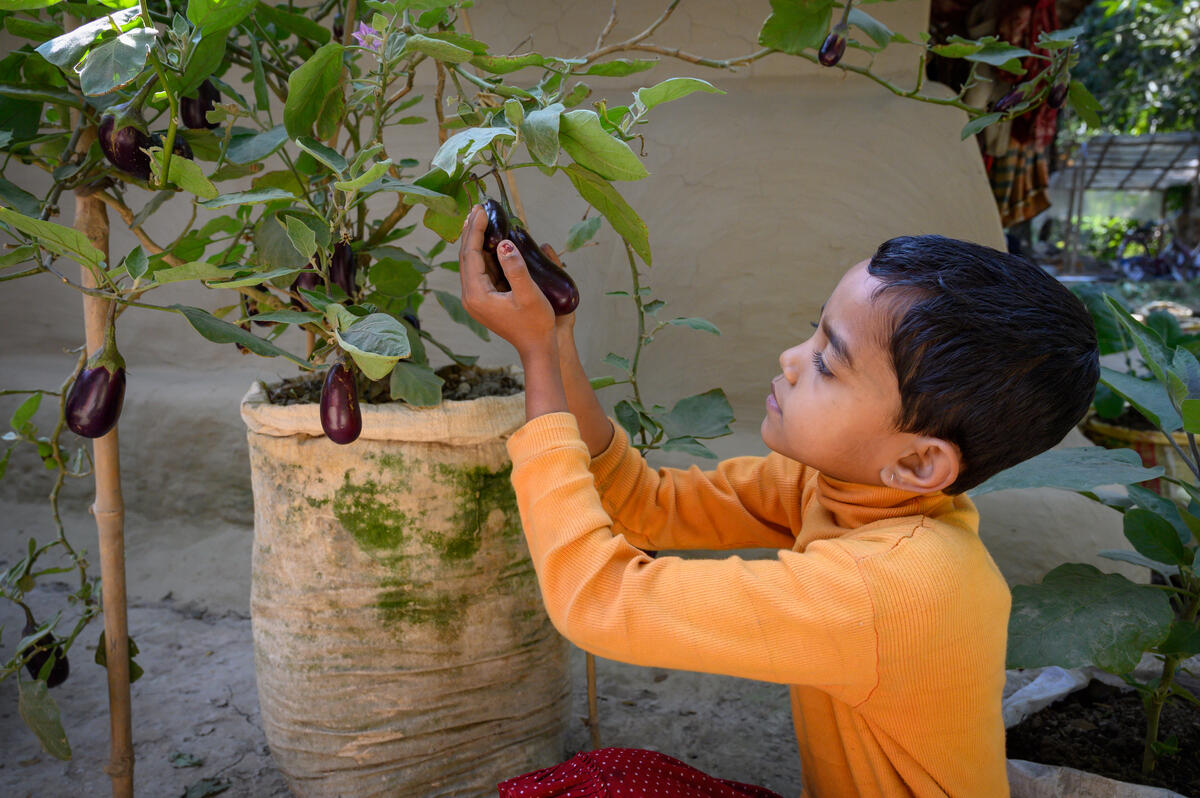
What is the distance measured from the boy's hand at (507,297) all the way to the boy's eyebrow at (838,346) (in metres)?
0.30

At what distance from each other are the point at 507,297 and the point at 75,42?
1.56 ft

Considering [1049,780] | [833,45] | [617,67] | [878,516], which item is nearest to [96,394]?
[617,67]

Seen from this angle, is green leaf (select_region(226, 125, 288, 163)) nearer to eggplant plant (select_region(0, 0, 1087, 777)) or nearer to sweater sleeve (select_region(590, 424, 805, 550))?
eggplant plant (select_region(0, 0, 1087, 777))

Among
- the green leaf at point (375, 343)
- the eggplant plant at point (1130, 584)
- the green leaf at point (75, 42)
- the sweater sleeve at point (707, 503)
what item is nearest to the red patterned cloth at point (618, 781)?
the sweater sleeve at point (707, 503)

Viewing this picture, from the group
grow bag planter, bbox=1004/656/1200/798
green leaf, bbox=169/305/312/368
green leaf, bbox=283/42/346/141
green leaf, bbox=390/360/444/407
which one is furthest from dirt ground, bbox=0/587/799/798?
green leaf, bbox=283/42/346/141

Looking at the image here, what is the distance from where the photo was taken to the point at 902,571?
922 millimetres

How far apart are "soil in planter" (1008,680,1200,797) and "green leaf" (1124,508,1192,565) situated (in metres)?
0.28

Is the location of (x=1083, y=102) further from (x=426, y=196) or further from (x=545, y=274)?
(x=426, y=196)

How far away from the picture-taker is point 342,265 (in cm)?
120

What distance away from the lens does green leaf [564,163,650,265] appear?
100 centimetres

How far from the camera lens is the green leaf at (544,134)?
0.78 m

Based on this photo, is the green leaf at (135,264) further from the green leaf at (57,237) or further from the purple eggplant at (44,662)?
the purple eggplant at (44,662)

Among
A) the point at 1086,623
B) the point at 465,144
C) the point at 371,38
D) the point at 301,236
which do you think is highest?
the point at 371,38

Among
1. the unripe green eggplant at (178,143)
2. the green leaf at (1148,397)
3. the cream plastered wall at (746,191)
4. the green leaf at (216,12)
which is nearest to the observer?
the green leaf at (216,12)
